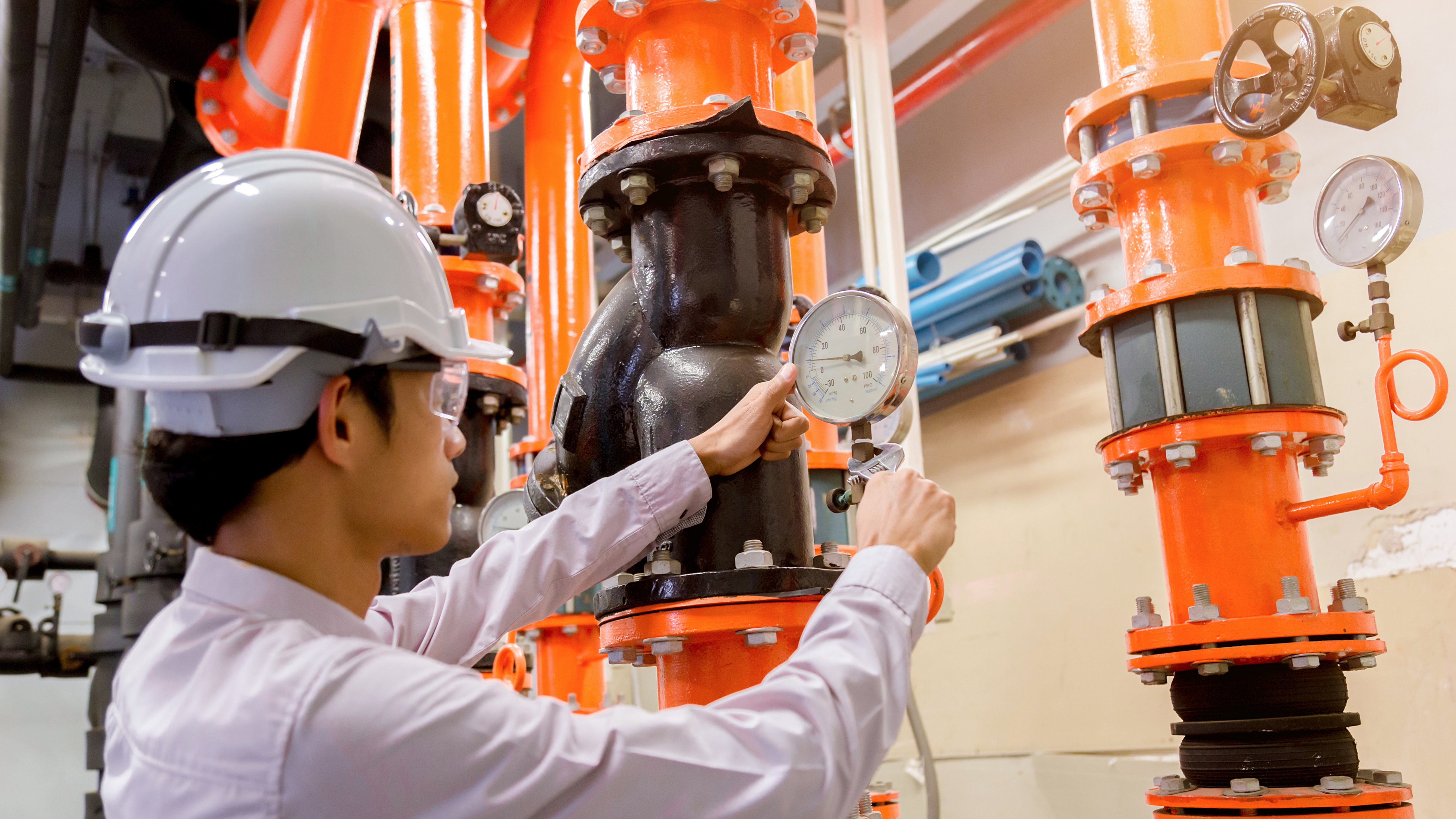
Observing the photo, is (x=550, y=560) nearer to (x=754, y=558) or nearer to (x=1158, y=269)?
(x=754, y=558)

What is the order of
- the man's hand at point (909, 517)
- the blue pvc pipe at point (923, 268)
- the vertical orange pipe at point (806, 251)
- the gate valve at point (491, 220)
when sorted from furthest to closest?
1. the blue pvc pipe at point (923, 268)
2. the vertical orange pipe at point (806, 251)
3. the gate valve at point (491, 220)
4. the man's hand at point (909, 517)

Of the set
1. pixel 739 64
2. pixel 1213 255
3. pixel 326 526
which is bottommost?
pixel 326 526

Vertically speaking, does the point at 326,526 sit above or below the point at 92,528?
below

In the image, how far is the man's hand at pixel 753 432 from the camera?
1473mm

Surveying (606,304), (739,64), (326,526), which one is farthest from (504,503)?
(326,526)

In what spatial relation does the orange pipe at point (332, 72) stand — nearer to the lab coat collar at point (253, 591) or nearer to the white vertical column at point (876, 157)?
the white vertical column at point (876, 157)

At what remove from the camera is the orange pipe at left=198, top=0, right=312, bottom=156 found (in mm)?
3771

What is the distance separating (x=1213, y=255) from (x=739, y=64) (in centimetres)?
92

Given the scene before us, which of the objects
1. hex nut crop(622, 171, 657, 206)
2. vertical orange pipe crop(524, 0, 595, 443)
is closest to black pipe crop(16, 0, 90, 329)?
vertical orange pipe crop(524, 0, 595, 443)

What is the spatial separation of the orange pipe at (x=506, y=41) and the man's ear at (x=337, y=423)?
312 cm

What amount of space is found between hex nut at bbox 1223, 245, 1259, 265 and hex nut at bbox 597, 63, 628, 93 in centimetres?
107

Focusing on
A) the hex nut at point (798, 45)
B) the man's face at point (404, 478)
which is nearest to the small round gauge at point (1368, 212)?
the hex nut at point (798, 45)

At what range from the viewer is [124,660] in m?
1.07

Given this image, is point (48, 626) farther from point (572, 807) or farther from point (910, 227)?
point (572, 807)
